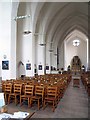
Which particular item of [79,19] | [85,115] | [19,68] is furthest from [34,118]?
[79,19]

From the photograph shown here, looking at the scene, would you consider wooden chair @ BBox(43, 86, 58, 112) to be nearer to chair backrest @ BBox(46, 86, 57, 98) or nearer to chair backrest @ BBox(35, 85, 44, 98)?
chair backrest @ BBox(46, 86, 57, 98)

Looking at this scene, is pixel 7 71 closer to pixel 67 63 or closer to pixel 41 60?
pixel 41 60

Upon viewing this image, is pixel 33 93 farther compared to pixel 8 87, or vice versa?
pixel 8 87

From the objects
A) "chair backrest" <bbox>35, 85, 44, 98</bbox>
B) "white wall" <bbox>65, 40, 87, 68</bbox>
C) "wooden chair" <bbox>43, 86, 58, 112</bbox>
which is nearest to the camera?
"wooden chair" <bbox>43, 86, 58, 112</bbox>

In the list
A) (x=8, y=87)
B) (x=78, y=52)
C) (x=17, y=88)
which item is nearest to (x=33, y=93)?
(x=17, y=88)

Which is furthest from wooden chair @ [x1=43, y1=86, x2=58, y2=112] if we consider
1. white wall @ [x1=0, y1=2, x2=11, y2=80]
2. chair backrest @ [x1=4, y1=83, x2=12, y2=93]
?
white wall @ [x1=0, y1=2, x2=11, y2=80]

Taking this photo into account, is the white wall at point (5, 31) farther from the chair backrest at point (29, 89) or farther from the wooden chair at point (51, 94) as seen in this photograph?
the wooden chair at point (51, 94)

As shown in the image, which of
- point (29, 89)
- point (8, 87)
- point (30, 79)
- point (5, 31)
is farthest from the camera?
point (5, 31)

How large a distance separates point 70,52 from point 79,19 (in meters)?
14.6

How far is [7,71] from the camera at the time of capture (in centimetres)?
1189

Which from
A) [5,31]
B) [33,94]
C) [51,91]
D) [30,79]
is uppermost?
[5,31]

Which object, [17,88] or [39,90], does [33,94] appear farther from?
[17,88]

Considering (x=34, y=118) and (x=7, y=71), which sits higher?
(x=7, y=71)

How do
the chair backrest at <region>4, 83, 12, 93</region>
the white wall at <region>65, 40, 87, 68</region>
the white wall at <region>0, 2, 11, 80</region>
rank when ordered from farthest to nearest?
the white wall at <region>65, 40, 87, 68</region> < the white wall at <region>0, 2, 11, 80</region> < the chair backrest at <region>4, 83, 12, 93</region>
